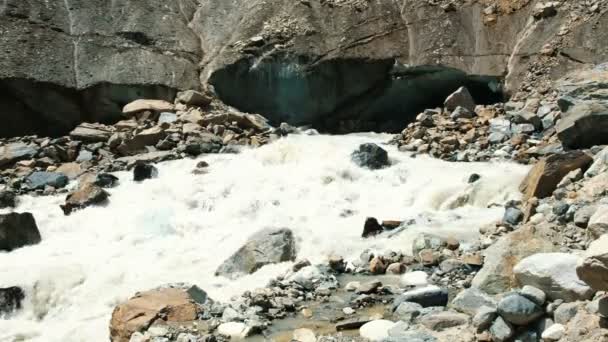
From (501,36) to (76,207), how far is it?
535 inches

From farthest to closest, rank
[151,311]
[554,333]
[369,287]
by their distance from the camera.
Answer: [369,287]
[151,311]
[554,333]

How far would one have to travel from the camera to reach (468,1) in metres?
22.0

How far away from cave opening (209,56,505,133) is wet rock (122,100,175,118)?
2372 mm

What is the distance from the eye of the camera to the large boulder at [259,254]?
920cm

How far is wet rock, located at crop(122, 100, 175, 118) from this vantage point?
725 inches

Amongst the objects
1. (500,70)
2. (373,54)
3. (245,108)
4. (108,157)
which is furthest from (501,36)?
(108,157)

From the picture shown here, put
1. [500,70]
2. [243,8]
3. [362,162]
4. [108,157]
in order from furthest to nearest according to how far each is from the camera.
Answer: [243,8] → [500,70] → [108,157] → [362,162]

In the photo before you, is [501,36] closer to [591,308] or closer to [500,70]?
[500,70]

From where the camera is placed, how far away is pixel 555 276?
17.7ft

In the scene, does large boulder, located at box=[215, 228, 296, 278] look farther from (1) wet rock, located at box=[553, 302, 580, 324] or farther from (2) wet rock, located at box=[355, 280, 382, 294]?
(1) wet rock, located at box=[553, 302, 580, 324]

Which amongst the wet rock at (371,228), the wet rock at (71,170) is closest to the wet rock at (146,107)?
the wet rock at (71,170)

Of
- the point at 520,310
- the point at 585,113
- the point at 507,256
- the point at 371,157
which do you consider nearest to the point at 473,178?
the point at 585,113

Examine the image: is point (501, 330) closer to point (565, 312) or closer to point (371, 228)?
point (565, 312)

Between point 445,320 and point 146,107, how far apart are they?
14086 mm
